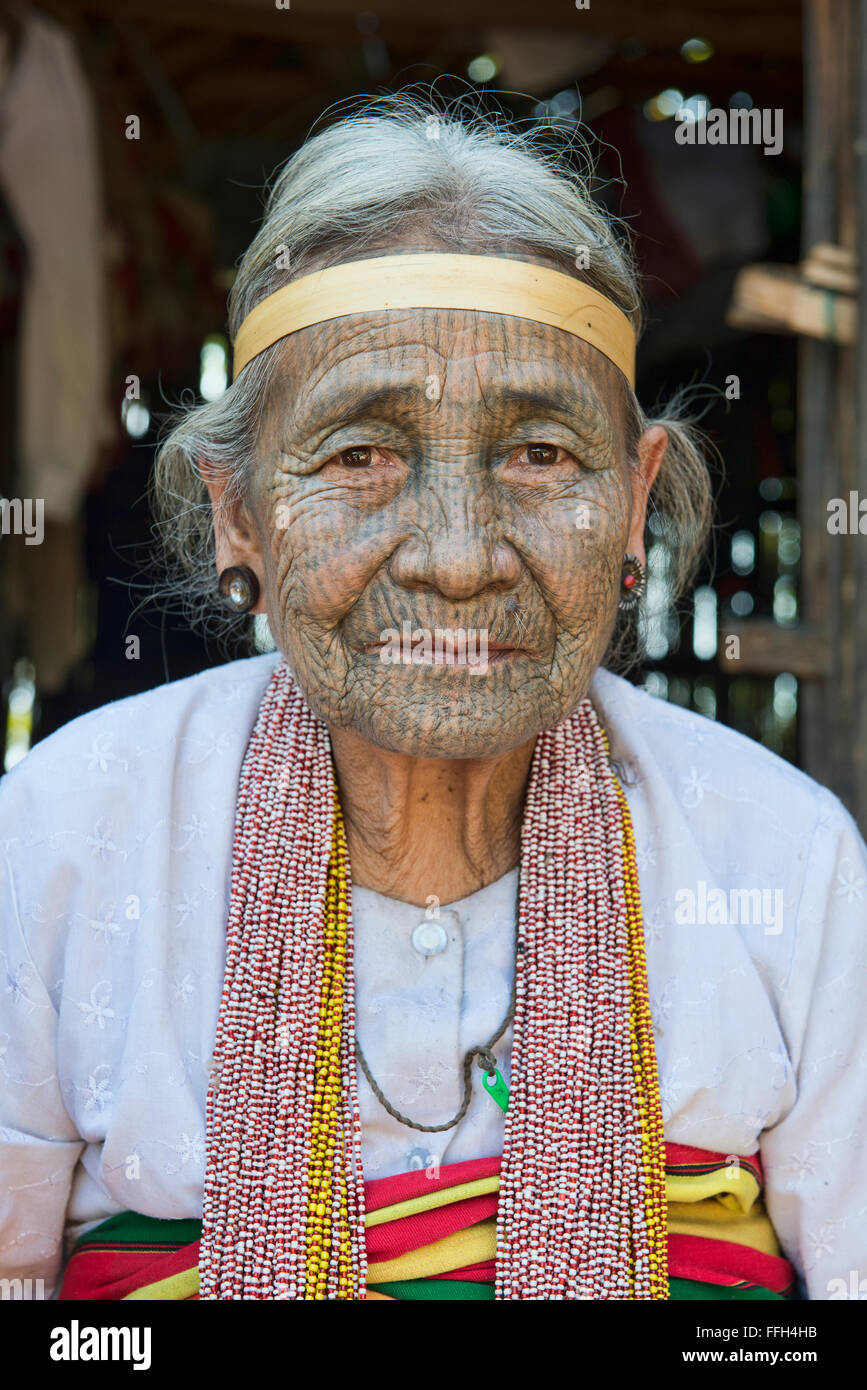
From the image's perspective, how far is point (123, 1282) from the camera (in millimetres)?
1942

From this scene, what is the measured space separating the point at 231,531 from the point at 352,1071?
0.88 m

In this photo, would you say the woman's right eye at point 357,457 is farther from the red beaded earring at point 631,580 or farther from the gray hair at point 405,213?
the red beaded earring at point 631,580

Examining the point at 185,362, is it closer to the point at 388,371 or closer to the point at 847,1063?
the point at 388,371

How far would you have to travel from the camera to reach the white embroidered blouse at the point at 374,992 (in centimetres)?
197

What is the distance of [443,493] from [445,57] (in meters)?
3.95

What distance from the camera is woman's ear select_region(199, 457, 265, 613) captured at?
7.06 ft

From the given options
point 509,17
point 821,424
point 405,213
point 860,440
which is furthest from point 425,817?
point 509,17

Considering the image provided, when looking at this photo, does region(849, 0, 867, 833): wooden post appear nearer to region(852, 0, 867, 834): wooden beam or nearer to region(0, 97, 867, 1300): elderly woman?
region(852, 0, 867, 834): wooden beam

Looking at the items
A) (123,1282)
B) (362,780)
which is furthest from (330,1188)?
(362,780)

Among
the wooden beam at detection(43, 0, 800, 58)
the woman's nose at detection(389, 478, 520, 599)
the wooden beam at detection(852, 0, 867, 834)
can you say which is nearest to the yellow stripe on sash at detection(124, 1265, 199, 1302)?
the woman's nose at detection(389, 478, 520, 599)

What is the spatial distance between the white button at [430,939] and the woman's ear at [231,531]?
57cm

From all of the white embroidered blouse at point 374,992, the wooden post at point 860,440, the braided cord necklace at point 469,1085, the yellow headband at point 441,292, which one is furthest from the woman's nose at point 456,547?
the wooden post at point 860,440

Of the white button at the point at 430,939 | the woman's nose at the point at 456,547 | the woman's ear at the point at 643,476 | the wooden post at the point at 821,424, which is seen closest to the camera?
the woman's nose at the point at 456,547

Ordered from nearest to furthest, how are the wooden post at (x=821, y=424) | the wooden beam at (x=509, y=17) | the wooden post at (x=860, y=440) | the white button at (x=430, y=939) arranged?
the white button at (x=430, y=939)
the wooden post at (x=860, y=440)
the wooden post at (x=821, y=424)
the wooden beam at (x=509, y=17)
